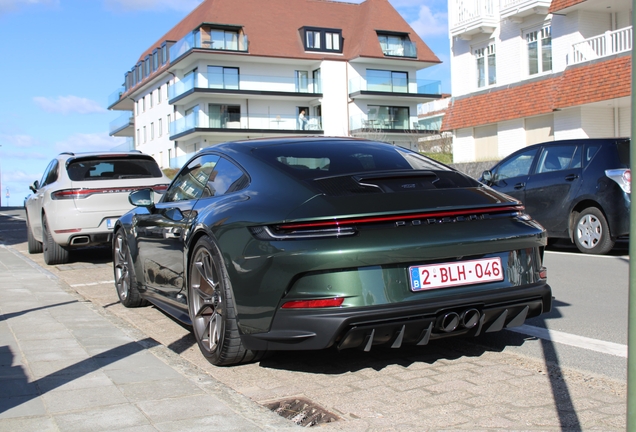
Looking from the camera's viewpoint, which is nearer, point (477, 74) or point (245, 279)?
point (245, 279)

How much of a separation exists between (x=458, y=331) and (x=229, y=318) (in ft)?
4.32

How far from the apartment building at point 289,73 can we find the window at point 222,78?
0.08m

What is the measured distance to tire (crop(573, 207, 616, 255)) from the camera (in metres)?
10.0

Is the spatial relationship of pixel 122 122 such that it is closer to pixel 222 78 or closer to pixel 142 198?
pixel 222 78

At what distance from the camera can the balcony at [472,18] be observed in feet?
93.4

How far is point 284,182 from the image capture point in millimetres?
4211

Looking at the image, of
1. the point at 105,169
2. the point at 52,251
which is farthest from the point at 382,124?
the point at 52,251

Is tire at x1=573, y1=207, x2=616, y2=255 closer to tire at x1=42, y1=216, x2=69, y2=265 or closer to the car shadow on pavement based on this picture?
the car shadow on pavement

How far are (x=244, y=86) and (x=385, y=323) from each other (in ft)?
169

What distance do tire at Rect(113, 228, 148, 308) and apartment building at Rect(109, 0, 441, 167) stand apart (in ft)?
148

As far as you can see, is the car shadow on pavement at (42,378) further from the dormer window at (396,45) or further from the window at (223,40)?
the dormer window at (396,45)

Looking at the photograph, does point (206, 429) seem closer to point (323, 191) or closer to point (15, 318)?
point (323, 191)

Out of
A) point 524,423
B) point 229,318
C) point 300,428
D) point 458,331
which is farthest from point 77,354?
point 524,423

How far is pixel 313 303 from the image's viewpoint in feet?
12.4
